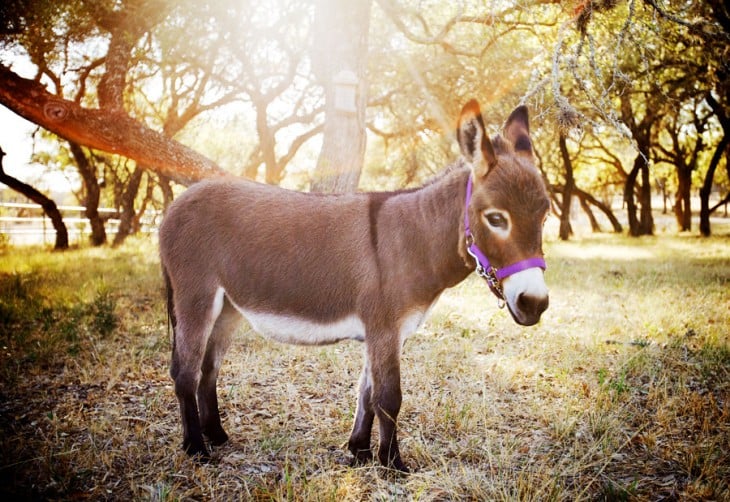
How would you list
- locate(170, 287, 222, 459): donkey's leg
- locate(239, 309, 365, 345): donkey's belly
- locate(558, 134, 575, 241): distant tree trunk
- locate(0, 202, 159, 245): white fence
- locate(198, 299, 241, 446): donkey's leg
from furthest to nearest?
locate(558, 134, 575, 241): distant tree trunk → locate(0, 202, 159, 245): white fence → locate(198, 299, 241, 446): donkey's leg → locate(170, 287, 222, 459): donkey's leg → locate(239, 309, 365, 345): donkey's belly

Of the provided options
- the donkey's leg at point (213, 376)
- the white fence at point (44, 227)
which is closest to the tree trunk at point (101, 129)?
the donkey's leg at point (213, 376)

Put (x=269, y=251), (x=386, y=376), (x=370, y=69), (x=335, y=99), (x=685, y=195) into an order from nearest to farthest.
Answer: (x=386, y=376), (x=269, y=251), (x=335, y=99), (x=370, y=69), (x=685, y=195)

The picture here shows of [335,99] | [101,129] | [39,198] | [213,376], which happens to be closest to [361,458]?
[213,376]

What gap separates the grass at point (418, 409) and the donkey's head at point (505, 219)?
1.15m

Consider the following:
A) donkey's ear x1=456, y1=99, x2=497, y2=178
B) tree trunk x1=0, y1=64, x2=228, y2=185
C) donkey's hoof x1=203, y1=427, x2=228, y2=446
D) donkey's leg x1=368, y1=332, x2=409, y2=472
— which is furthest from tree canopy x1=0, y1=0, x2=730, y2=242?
donkey's hoof x1=203, y1=427, x2=228, y2=446

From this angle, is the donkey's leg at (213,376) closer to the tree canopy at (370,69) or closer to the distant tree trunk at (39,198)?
the tree canopy at (370,69)

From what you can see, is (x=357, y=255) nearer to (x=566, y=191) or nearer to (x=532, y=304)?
(x=532, y=304)

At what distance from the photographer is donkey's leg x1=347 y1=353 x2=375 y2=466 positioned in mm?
3016

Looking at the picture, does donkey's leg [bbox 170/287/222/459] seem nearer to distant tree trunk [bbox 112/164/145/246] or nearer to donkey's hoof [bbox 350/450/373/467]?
donkey's hoof [bbox 350/450/373/467]

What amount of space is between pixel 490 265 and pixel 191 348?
6.75ft

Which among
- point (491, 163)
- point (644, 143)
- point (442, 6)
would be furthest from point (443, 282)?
point (644, 143)

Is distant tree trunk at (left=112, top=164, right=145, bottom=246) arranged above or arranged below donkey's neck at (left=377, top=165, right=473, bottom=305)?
above

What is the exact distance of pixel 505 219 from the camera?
8.03 ft

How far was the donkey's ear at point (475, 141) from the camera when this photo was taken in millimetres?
2400
